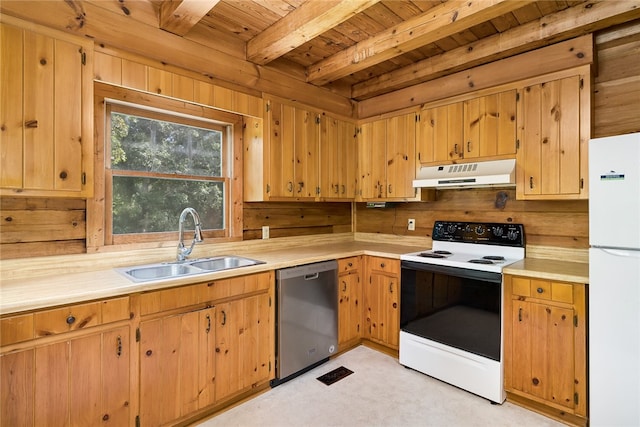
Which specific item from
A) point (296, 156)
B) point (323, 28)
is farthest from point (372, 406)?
point (323, 28)

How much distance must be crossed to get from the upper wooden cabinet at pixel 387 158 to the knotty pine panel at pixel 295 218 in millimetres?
436

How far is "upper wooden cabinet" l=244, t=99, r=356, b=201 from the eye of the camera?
277cm

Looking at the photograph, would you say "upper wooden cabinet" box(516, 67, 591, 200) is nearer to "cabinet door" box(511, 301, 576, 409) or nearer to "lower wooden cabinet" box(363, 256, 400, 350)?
"cabinet door" box(511, 301, 576, 409)

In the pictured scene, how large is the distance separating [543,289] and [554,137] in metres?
1.07

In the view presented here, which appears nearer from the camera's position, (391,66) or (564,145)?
(564,145)

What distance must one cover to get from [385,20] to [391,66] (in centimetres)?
75

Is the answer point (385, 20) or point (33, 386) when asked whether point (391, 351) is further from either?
point (385, 20)

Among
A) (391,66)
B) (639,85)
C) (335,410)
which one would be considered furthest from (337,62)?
(335,410)

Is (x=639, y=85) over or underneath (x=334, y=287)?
over

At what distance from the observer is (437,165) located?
2895mm

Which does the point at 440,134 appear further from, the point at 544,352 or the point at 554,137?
the point at 544,352

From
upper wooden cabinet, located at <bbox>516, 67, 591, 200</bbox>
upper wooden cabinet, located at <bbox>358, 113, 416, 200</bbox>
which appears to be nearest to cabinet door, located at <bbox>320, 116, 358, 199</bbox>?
upper wooden cabinet, located at <bbox>358, 113, 416, 200</bbox>

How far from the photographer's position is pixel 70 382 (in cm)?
154

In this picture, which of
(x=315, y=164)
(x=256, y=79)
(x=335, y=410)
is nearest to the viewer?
(x=335, y=410)
